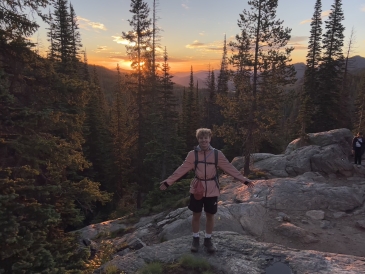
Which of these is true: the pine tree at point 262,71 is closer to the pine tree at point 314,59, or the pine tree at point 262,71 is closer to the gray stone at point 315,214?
the gray stone at point 315,214

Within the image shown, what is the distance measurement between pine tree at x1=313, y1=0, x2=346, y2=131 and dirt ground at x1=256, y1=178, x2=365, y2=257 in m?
21.6

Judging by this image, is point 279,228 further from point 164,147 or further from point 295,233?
point 164,147

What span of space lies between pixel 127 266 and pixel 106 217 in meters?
21.8

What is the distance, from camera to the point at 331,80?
96.5 feet

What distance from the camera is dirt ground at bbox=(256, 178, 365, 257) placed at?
7.73 metres

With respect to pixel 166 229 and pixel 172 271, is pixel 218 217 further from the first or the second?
pixel 172 271

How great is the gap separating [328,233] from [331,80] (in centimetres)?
2627

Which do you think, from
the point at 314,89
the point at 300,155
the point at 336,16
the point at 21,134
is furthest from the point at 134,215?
the point at 336,16

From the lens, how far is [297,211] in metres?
10.1

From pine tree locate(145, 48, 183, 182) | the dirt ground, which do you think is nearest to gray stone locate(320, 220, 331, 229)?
the dirt ground

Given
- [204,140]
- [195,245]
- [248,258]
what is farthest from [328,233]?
[204,140]

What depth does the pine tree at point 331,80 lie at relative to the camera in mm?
29047

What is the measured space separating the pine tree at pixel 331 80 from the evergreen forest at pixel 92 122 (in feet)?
0.38

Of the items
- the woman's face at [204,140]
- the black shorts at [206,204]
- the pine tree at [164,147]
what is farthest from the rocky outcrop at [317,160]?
the woman's face at [204,140]
